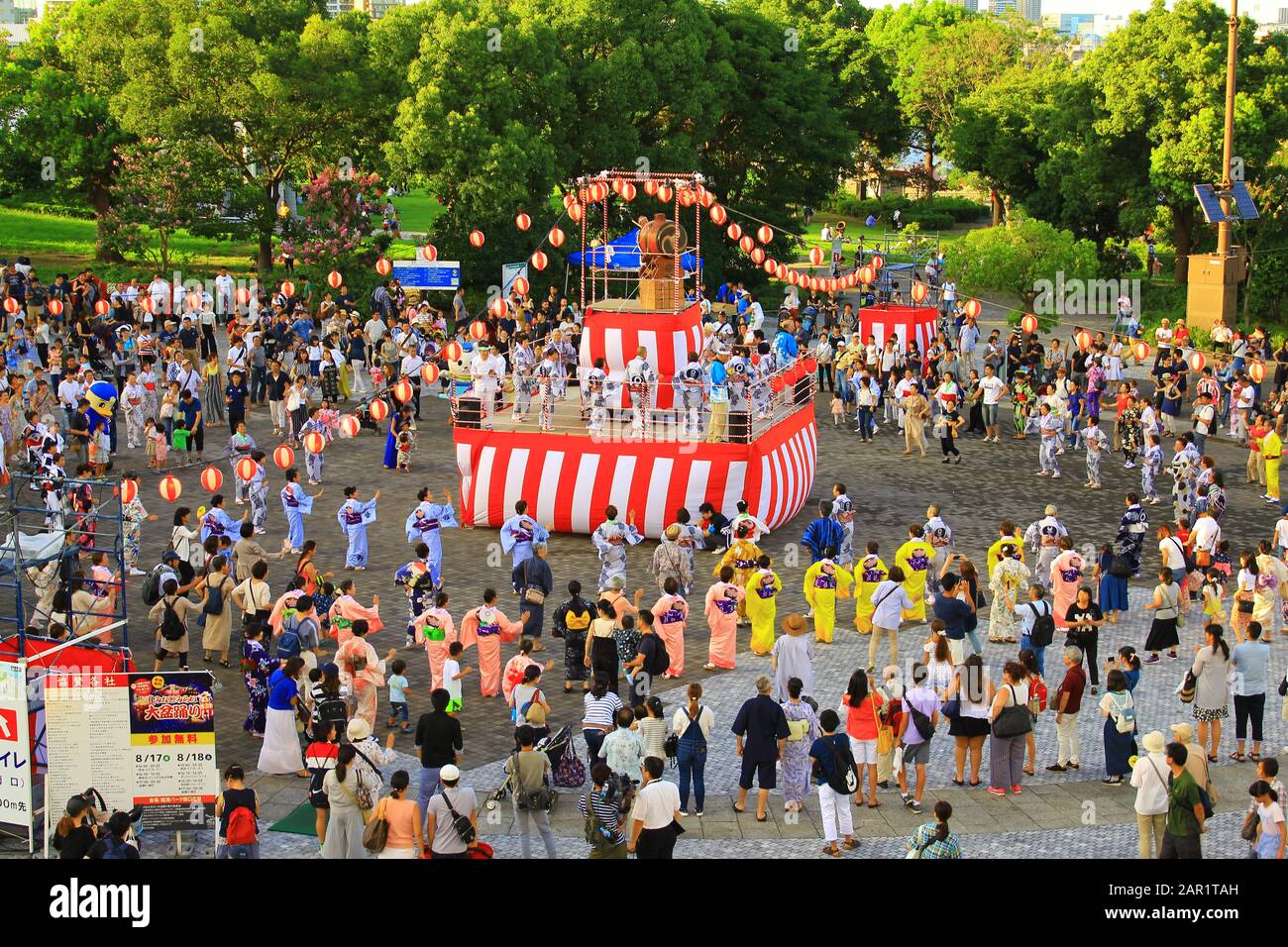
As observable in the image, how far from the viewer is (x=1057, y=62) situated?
56.1 metres

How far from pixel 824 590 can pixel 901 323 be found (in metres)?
17.1

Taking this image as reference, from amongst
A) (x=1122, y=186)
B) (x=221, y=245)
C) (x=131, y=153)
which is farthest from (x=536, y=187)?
(x=1122, y=186)

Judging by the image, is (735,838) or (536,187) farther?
(536,187)

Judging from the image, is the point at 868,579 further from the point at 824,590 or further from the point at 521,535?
the point at 521,535

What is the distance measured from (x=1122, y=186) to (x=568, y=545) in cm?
2867

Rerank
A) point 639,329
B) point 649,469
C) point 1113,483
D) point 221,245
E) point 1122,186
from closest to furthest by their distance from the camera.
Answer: point 649,469 → point 639,329 → point 1113,483 → point 1122,186 → point 221,245

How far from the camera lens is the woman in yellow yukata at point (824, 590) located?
20.1 m

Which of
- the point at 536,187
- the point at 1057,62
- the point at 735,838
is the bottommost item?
the point at 735,838

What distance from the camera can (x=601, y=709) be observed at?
50.8ft

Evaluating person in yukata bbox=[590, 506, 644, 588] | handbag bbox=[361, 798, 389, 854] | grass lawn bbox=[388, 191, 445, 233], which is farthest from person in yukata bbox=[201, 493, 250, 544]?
grass lawn bbox=[388, 191, 445, 233]

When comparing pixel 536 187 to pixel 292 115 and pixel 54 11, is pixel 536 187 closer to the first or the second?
pixel 292 115

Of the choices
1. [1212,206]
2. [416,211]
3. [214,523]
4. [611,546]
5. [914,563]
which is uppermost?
[416,211]

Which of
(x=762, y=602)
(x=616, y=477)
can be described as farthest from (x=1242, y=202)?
(x=762, y=602)

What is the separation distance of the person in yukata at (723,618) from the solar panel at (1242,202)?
990 inches
